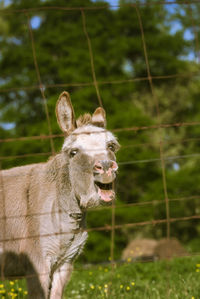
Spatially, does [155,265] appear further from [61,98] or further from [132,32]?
[132,32]

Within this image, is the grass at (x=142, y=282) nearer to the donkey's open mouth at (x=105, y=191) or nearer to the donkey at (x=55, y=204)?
the donkey at (x=55, y=204)

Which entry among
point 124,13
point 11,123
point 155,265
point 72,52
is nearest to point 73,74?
point 72,52

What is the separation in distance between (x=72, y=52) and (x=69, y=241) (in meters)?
15.9

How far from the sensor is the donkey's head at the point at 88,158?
347 centimetres

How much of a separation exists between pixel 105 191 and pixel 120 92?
16.1 metres

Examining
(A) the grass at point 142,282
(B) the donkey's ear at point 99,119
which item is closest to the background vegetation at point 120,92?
(A) the grass at point 142,282

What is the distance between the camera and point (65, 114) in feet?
13.2

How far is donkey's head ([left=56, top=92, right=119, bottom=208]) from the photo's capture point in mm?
3473

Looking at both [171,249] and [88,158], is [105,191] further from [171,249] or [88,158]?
[171,249]

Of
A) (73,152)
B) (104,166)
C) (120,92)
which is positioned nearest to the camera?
(104,166)

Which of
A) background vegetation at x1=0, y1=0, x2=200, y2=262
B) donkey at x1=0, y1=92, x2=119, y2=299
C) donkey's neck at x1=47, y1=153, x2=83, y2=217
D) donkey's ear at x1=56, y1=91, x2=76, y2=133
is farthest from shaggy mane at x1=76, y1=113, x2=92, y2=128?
background vegetation at x1=0, y1=0, x2=200, y2=262

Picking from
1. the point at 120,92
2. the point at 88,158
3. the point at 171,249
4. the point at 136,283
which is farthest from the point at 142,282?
the point at 120,92

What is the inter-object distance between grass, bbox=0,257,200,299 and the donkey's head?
828mm

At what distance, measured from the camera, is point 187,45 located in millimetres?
22359
